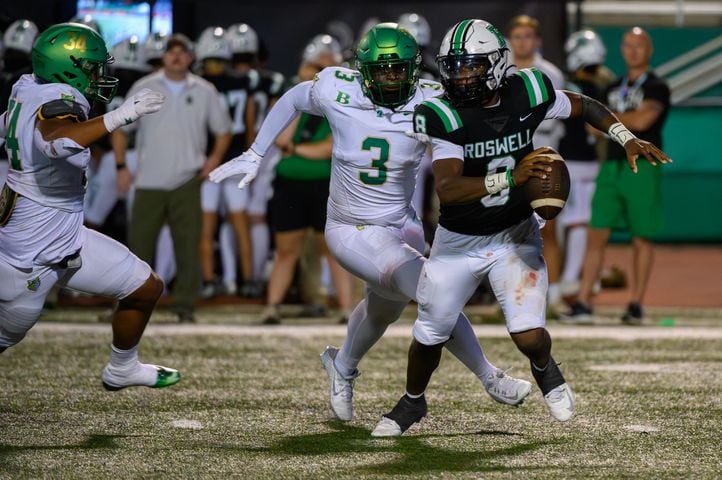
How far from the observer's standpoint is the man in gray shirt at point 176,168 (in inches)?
317

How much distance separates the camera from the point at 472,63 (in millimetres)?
4535

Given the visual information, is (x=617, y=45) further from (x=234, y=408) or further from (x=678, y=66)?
(x=234, y=408)

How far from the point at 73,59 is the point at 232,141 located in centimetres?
440

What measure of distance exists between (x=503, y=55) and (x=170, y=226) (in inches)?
156

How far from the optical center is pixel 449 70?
457 centimetres

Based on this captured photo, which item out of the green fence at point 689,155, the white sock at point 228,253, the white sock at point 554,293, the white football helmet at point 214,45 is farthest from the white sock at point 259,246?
the green fence at point 689,155

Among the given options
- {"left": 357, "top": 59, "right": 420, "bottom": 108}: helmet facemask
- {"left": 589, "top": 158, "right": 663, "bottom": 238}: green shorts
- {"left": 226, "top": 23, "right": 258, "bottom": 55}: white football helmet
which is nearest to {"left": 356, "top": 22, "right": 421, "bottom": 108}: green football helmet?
{"left": 357, "top": 59, "right": 420, "bottom": 108}: helmet facemask

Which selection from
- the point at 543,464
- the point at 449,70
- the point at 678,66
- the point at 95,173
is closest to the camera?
the point at 543,464

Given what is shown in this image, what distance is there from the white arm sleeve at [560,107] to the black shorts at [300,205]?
11.4 feet

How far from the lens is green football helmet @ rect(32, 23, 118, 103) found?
16.3 ft

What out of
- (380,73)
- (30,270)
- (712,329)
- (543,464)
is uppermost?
(380,73)

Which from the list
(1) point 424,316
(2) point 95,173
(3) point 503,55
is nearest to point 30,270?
(1) point 424,316

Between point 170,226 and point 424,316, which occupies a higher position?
point 424,316

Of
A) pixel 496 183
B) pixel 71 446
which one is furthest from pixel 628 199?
pixel 71 446
